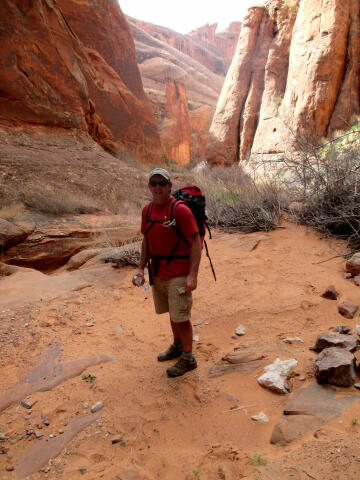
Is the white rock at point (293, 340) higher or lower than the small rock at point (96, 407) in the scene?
higher

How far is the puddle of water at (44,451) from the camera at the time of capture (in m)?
1.63

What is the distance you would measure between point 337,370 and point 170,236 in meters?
1.29

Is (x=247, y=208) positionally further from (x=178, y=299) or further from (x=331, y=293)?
(x=178, y=299)

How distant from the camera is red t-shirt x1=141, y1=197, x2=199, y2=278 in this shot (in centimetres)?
208

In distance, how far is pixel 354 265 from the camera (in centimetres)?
349

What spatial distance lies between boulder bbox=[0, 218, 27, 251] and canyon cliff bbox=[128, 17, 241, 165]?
20935 mm

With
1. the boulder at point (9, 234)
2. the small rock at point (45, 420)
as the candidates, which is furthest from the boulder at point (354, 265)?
the boulder at point (9, 234)

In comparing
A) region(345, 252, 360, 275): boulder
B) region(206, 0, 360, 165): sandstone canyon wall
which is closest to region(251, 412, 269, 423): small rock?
region(345, 252, 360, 275): boulder

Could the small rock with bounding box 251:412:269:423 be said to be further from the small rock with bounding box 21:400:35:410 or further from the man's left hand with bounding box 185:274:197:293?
the small rock with bounding box 21:400:35:410

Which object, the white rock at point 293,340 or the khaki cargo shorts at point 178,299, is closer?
the khaki cargo shorts at point 178,299

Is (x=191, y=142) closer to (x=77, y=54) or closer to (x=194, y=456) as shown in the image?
(x=77, y=54)

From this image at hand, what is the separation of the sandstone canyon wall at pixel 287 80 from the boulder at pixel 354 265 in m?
5.10

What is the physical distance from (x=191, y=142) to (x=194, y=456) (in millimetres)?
30280

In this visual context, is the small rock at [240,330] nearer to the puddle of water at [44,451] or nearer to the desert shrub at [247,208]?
the puddle of water at [44,451]
